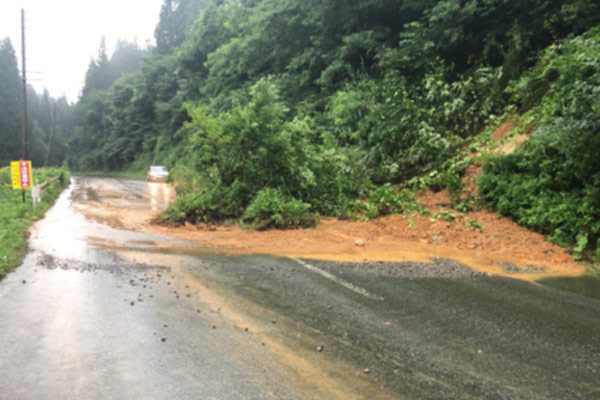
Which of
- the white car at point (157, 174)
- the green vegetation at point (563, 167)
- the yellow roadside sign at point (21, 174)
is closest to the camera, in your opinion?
the green vegetation at point (563, 167)

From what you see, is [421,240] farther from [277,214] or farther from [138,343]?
[138,343]

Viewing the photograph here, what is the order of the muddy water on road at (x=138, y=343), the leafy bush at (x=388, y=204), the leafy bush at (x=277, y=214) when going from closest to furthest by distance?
the muddy water on road at (x=138, y=343) < the leafy bush at (x=277, y=214) < the leafy bush at (x=388, y=204)

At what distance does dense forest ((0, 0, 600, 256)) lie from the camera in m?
8.72

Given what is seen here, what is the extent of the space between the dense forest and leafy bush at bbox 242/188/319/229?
36 mm

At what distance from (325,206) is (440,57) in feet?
29.2

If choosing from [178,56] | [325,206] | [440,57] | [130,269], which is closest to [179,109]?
[178,56]

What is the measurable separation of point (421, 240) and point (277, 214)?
138 inches

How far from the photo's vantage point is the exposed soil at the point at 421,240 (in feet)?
24.2

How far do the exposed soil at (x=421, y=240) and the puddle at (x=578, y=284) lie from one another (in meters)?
0.22

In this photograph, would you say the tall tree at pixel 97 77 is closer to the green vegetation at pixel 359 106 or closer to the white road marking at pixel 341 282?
the green vegetation at pixel 359 106

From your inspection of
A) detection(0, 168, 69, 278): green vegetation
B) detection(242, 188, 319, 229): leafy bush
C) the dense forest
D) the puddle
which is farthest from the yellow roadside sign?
the puddle

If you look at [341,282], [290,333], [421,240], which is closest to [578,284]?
[421,240]

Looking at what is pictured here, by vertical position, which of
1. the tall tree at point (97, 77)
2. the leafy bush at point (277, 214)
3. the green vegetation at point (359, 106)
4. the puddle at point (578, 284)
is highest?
the tall tree at point (97, 77)

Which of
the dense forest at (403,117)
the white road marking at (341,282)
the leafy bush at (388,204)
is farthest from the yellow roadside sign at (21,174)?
the white road marking at (341,282)
